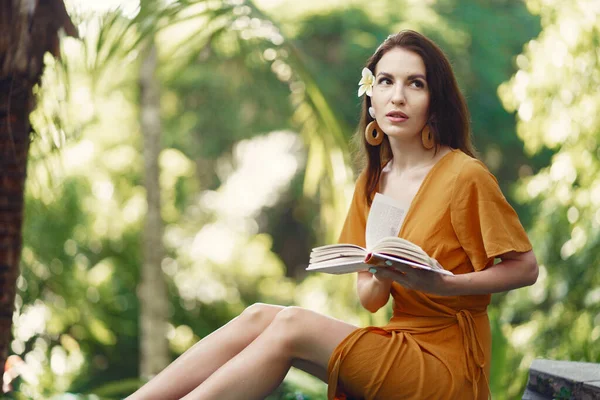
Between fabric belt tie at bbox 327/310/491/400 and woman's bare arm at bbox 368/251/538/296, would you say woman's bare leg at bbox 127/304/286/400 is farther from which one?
woman's bare arm at bbox 368/251/538/296

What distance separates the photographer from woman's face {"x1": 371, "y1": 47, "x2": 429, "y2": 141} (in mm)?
2387

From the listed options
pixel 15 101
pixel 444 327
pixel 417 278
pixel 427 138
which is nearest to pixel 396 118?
pixel 427 138

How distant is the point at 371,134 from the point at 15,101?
3.99ft

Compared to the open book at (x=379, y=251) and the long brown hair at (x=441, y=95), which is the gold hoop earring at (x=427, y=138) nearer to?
the long brown hair at (x=441, y=95)

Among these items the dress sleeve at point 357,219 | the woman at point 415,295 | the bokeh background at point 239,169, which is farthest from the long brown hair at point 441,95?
Result: the bokeh background at point 239,169

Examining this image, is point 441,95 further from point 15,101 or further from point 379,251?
point 15,101

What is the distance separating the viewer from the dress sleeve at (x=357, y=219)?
8.48 feet

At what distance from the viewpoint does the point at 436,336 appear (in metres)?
Result: 2.30

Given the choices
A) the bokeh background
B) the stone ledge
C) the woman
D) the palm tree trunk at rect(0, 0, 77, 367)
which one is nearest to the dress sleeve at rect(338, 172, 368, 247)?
the woman

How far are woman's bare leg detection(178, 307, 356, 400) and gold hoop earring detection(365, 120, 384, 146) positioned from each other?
591 mm

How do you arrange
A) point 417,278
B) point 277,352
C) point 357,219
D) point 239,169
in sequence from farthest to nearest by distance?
point 239,169 → point 357,219 → point 277,352 → point 417,278

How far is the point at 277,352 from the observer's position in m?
2.27

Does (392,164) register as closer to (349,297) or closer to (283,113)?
(349,297)

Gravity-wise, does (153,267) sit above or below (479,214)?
below
